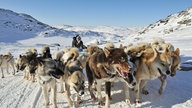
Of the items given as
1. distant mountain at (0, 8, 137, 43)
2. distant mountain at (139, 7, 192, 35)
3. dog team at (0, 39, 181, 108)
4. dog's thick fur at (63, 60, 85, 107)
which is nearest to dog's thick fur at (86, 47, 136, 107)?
dog team at (0, 39, 181, 108)

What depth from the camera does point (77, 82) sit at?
489 cm

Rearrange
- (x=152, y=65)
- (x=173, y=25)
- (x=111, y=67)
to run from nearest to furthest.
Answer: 1. (x=111, y=67)
2. (x=152, y=65)
3. (x=173, y=25)

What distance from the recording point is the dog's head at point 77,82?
4852 millimetres

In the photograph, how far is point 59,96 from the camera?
6500 millimetres

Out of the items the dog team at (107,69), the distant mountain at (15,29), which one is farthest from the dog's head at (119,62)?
the distant mountain at (15,29)

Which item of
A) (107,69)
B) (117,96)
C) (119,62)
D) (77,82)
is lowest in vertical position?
(117,96)

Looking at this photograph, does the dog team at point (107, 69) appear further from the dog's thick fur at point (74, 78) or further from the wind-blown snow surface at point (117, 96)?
the wind-blown snow surface at point (117, 96)

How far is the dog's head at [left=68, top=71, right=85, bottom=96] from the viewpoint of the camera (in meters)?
4.85

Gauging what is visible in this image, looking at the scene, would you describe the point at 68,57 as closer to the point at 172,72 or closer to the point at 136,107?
the point at 136,107

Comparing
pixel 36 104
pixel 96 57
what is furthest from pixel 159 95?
pixel 36 104

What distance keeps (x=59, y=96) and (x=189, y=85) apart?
333cm

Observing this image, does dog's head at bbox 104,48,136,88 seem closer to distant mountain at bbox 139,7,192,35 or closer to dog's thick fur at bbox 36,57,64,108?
dog's thick fur at bbox 36,57,64,108

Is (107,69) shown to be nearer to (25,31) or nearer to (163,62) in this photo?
(163,62)

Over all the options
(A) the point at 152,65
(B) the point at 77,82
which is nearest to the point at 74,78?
(B) the point at 77,82
